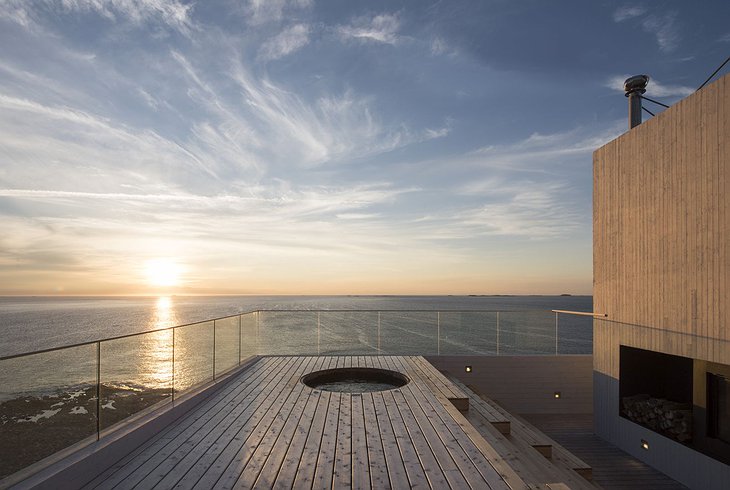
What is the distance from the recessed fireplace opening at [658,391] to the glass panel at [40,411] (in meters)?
9.97

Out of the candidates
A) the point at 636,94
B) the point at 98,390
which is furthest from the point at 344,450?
the point at 636,94

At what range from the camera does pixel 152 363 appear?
34.7 metres

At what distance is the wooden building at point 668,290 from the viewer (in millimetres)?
4641

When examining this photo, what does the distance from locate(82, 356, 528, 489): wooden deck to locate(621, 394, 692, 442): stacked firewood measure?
10.7ft

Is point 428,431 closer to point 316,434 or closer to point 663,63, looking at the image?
point 316,434

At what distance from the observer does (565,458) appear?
417 centimetres

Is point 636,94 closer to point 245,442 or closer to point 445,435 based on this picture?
point 445,435

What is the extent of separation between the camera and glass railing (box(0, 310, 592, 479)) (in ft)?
14.5

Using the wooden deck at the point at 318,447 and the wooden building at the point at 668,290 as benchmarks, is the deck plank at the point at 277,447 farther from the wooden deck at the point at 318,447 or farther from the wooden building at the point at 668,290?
the wooden building at the point at 668,290

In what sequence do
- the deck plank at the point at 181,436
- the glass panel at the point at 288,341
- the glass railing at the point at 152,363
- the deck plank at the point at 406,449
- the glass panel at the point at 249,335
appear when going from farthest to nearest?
the glass panel at the point at 288,341 < the glass panel at the point at 249,335 < the glass railing at the point at 152,363 < the deck plank at the point at 181,436 < the deck plank at the point at 406,449

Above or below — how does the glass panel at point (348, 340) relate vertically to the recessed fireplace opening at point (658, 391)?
below

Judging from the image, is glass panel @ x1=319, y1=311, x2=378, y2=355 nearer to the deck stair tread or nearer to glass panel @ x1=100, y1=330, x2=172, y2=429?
glass panel @ x1=100, y1=330, x2=172, y2=429

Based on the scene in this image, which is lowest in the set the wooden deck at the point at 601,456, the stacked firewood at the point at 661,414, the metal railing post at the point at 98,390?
the wooden deck at the point at 601,456

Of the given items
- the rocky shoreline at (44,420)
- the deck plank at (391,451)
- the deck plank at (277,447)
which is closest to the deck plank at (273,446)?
the deck plank at (277,447)
